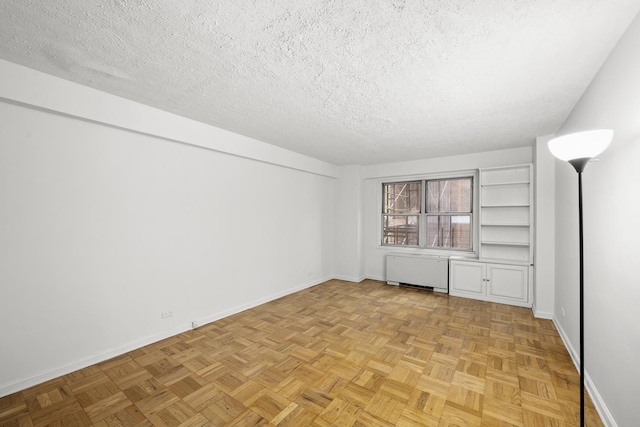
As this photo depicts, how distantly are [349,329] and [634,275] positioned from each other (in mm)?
2581

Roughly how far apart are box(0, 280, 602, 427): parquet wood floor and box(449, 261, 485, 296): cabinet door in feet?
2.94

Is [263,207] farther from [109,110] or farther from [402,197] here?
[402,197]

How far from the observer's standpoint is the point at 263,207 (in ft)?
14.3

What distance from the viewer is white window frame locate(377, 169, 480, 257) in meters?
4.90

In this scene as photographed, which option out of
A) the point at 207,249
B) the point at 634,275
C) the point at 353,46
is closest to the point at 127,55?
the point at 353,46

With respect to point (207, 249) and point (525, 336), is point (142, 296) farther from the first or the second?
point (525, 336)

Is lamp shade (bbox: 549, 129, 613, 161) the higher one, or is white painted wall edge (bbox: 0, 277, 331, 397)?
lamp shade (bbox: 549, 129, 613, 161)

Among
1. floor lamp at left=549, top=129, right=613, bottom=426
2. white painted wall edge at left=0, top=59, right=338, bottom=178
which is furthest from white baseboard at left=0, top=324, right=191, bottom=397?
floor lamp at left=549, top=129, right=613, bottom=426

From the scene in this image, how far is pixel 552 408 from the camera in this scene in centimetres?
196

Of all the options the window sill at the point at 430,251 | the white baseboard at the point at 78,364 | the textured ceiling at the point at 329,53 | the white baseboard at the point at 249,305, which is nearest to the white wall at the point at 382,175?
the window sill at the point at 430,251

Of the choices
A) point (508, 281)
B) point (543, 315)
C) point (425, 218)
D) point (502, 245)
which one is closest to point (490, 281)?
point (508, 281)

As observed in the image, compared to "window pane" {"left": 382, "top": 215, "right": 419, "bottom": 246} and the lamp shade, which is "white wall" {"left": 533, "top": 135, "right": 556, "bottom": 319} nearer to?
"window pane" {"left": 382, "top": 215, "right": 419, "bottom": 246}

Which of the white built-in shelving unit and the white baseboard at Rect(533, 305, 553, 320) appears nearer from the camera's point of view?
the white baseboard at Rect(533, 305, 553, 320)

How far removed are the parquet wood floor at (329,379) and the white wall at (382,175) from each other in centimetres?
234
